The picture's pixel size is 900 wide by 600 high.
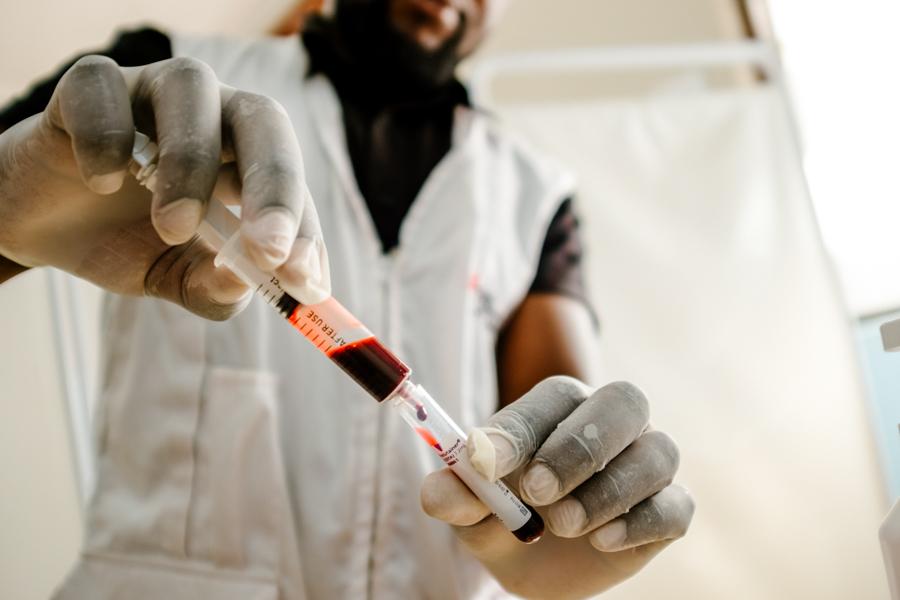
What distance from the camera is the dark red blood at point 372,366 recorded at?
51cm

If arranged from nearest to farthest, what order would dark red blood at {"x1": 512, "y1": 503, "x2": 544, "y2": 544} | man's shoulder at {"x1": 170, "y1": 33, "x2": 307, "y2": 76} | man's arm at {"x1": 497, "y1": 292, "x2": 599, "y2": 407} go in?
dark red blood at {"x1": 512, "y1": 503, "x2": 544, "y2": 544} → man's shoulder at {"x1": 170, "y1": 33, "x2": 307, "y2": 76} → man's arm at {"x1": 497, "y1": 292, "x2": 599, "y2": 407}

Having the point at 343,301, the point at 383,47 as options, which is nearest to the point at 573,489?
the point at 343,301

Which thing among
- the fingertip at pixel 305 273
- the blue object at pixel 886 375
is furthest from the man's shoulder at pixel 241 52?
the blue object at pixel 886 375

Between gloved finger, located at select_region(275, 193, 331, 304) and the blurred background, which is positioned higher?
gloved finger, located at select_region(275, 193, 331, 304)

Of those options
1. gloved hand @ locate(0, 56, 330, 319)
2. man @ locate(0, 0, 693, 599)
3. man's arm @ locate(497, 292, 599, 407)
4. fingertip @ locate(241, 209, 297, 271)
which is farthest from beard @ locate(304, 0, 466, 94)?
fingertip @ locate(241, 209, 297, 271)

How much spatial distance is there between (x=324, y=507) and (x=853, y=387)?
1.04m

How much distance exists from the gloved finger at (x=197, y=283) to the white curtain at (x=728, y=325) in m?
0.88

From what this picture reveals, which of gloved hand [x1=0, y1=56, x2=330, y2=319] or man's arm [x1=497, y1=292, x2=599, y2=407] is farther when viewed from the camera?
man's arm [x1=497, y1=292, x2=599, y2=407]

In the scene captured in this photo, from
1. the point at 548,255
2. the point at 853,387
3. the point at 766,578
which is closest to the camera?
the point at 548,255

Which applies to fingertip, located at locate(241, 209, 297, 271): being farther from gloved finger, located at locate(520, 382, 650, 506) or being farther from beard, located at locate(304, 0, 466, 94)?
beard, located at locate(304, 0, 466, 94)

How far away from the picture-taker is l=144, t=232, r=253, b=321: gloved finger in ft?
1.68

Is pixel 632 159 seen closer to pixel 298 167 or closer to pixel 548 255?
pixel 548 255

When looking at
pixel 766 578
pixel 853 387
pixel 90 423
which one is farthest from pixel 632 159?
pixel 90 423

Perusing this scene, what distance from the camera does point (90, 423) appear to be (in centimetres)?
106
